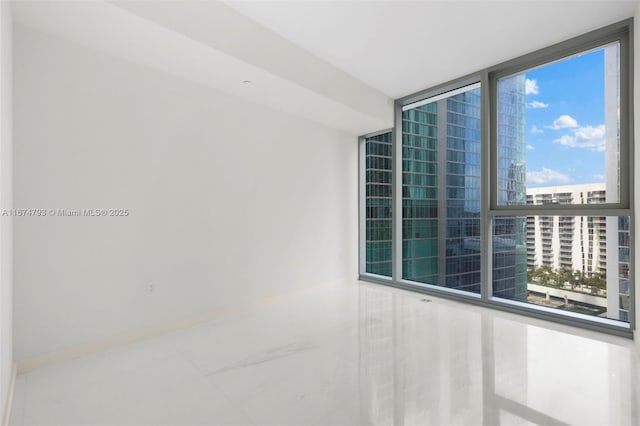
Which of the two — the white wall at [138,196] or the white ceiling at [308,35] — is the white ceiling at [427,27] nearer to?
the white ceiling at [308,35]

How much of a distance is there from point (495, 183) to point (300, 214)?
2331 mm

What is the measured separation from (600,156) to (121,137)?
4259 mm

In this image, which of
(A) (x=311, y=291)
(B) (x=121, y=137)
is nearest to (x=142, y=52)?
(B) (x=121, y=137)

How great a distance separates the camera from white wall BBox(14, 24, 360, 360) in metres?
2.30

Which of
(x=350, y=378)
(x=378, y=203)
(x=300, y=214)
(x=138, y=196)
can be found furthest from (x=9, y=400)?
(x=378, y=203)

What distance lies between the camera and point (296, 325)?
3135 mm

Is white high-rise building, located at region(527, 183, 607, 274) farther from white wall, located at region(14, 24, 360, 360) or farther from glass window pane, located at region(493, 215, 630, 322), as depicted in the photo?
white wall, located at region(14, 24, 360, 360)

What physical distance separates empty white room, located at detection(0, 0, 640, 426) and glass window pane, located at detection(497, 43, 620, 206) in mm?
19

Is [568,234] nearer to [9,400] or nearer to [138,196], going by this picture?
[138,196]

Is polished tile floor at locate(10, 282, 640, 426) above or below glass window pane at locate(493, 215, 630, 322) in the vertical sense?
below

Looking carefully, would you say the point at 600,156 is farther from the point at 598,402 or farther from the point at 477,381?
the point at 477,381

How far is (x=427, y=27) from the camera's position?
2877 millimetres

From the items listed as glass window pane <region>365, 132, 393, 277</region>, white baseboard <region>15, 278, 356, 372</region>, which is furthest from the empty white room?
glass window pane <region>365, 132, 393, 277</region>

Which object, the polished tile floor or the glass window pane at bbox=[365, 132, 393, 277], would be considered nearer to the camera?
the polished tile floor
